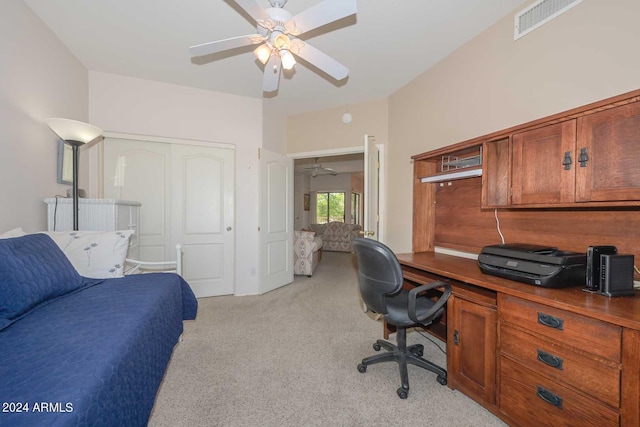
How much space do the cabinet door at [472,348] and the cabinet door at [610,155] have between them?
0.83m

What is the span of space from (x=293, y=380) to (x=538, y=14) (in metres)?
3.11

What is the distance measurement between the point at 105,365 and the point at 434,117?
3.11 meters

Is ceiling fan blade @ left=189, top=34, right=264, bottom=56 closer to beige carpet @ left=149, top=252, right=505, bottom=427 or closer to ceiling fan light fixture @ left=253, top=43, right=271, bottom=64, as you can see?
ceiling fan light fixture @ left=253, top=43, right=271, bottom=64

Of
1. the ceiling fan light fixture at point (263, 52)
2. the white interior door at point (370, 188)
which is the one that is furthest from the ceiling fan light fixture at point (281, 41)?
the white interior door at point (370, 188)

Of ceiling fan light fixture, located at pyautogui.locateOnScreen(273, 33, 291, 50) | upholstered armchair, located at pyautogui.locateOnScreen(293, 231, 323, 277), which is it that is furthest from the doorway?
ceiling fan light fixture, located at pyautogui.locateOnScreen(273, 33, 291, 50)

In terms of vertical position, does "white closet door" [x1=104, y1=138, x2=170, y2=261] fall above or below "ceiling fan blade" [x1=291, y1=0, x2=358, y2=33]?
below

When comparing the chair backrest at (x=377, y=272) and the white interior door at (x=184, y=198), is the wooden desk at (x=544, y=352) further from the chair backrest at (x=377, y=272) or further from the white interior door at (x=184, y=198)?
the white interior door at (x=184, y=198)

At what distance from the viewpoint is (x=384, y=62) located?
→ 9.16 ft


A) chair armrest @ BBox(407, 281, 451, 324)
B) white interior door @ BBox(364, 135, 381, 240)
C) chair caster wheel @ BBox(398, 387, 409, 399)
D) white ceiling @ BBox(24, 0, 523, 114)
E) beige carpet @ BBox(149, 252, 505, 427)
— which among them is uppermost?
white ceiling @ BBox(24, 0, 523, 114)

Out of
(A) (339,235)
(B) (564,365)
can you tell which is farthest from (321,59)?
(A) (339,235)

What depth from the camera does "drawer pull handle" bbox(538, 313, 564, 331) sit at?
1228mm

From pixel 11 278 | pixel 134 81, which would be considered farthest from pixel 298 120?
pixel 11 278

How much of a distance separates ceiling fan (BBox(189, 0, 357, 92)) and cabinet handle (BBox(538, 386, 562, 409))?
2212mm

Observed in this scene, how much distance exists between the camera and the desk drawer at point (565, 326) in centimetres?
108
